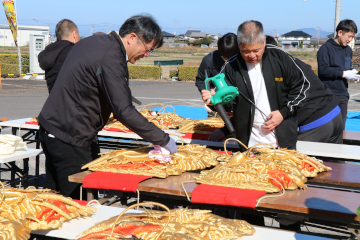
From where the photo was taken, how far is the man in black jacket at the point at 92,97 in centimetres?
236

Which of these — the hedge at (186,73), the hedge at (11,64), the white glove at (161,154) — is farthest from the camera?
the hedge at (186,73)

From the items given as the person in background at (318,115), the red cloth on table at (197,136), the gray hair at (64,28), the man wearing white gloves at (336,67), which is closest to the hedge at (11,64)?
the gray hair at (64,28)

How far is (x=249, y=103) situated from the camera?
2.88 metres

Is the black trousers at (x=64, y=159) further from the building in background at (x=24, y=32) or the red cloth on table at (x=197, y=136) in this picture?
the building in background at (x=24, y=32)

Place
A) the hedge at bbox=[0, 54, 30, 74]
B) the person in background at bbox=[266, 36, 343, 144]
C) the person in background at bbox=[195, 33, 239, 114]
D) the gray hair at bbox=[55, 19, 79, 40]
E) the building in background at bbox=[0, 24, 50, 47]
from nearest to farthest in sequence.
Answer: the person in background at bbox=[266, 36, 343, 144]
the person in background at bbox=[195, 33, 239, 114]
the gray hair at bbox=[55, 19, 79, 40]
the hedge at bbox=[0, 54, 30, 74]
the building in background at bbox=[0, 24, 50, 47]

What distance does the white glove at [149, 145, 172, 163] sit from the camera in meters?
2.67

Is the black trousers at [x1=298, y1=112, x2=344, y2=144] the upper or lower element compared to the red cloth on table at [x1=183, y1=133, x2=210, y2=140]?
upper

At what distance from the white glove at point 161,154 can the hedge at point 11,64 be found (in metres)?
19.6

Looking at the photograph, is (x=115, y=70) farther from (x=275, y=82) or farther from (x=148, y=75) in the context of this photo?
(x=148, y=75)

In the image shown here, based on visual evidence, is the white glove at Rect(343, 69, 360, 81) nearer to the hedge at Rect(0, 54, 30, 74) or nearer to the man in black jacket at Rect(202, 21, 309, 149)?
the man in black jacket at Rect(202, 21, 309, 149)

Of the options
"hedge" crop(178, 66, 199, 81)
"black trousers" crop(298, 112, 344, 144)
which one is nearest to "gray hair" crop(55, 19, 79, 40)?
"black trousers" crop(298, 112, 344, 144)

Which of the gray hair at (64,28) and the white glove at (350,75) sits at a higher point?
the gray hair at (64,28)

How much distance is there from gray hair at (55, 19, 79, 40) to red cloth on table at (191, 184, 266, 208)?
8.42ft

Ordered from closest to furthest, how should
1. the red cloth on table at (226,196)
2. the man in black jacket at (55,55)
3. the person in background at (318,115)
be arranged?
1. the red cloth on table at (226,196)
2. the person in background at (318,115)
3. the man in black jacket at (55,55)
